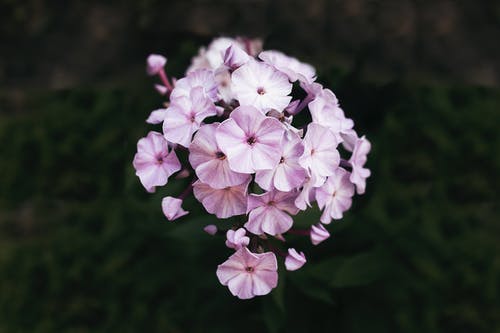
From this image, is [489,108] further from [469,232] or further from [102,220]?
[102,220]

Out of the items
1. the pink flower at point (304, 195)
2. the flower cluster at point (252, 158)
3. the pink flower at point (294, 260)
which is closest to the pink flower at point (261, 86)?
the flower cluster at point (252, 158)

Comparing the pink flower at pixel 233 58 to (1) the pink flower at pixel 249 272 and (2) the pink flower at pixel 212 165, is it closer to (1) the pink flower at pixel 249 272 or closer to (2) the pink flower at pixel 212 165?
(2) the pink flower at pixel 212 165

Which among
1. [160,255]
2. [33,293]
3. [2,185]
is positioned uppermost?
[160,255]

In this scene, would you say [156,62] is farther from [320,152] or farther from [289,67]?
[320,152]

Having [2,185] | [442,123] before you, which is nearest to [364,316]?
[442,123]

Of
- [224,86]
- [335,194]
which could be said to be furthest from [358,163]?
[224,86]

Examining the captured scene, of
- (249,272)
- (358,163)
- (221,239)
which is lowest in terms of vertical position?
(221,239)

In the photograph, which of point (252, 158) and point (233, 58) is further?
point (233, 58)
